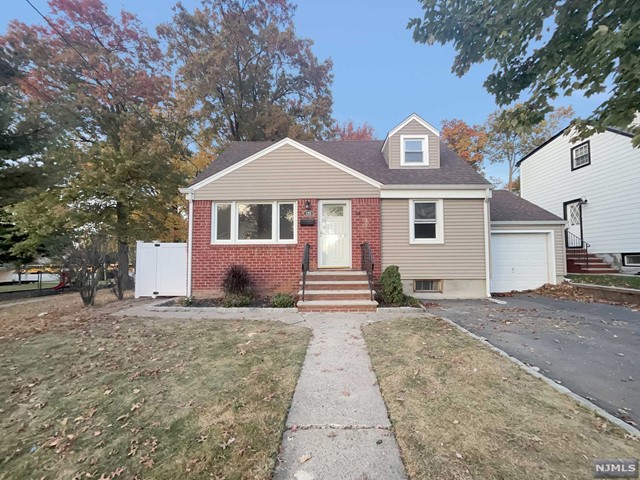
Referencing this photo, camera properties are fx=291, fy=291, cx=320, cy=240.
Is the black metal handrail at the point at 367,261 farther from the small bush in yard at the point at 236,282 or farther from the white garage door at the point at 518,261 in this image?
the white garage door at the point at 518,261

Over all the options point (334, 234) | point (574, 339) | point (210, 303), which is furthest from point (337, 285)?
point (574, 339)

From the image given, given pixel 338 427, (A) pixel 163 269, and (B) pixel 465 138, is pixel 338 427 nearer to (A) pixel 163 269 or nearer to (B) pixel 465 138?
(A) pixel 163 269

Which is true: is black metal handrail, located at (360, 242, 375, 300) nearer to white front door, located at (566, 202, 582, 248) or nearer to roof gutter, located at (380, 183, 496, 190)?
roof gutter, located at (380, 183, 496, 190)

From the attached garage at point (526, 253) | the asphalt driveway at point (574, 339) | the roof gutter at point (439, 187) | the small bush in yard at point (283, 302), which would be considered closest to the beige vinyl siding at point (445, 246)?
the roof gutter at point (439, 187)

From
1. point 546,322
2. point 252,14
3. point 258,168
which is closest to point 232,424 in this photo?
point 546,322

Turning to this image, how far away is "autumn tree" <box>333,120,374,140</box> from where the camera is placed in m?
23.6

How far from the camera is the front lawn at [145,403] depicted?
7.13 ft

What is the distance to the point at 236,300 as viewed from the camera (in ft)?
26.1

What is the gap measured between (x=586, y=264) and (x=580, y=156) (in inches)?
205

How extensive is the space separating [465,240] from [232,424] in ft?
28.9

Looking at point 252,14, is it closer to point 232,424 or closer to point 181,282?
point 181,282

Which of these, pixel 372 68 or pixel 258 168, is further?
pixel 372 68

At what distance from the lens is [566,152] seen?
13.9 m

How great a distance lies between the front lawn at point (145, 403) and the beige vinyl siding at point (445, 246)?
204 inches
